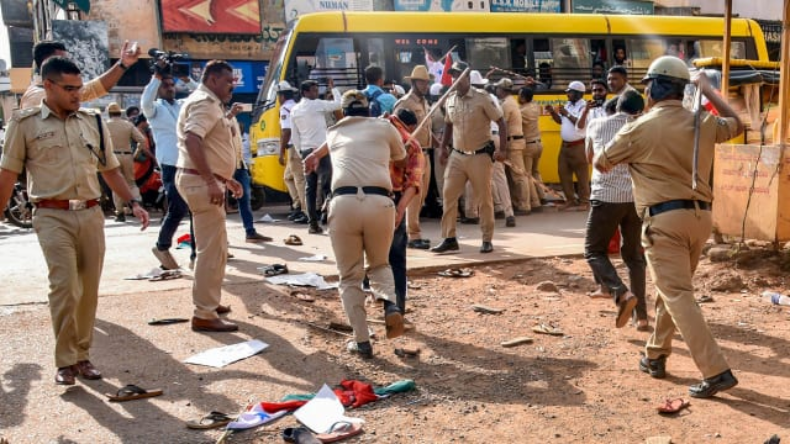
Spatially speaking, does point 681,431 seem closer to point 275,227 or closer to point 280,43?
point 275,227

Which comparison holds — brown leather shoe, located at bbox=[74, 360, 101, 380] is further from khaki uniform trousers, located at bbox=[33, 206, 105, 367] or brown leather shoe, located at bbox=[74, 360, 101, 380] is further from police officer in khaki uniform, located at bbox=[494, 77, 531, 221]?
police officer in khaki uniform, located at bbox=[494, 77, 531, 221]

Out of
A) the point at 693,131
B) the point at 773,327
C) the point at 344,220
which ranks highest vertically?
the point at 693,131

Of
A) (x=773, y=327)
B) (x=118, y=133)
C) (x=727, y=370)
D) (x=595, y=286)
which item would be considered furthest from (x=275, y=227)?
(x=727, y=370)

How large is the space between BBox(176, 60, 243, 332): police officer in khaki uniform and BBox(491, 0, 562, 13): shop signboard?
59.1 feet

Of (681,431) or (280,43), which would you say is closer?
(681,431)

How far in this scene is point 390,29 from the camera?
11953mm

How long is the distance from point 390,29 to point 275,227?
12.4ft

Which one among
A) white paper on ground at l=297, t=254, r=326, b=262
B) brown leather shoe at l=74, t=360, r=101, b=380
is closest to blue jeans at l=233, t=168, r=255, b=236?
white paper on ground at l=297, t=254, r=326, b=262

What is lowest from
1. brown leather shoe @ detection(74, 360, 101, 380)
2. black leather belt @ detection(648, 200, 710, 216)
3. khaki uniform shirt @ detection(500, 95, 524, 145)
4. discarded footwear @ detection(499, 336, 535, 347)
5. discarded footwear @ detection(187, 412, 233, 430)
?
discarded footwear @ detection(499, 336, 535, 347)

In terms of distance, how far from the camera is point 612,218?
17.4 ft

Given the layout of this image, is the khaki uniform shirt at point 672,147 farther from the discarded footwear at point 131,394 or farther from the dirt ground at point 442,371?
the discarded footwear at point 131,394

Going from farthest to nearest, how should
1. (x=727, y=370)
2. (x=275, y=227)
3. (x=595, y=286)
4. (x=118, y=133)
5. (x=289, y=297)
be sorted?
(x=118, y=133), (x=275, y=227), (x=595, y=286), (x=289, y=297), (x=727, y=370)

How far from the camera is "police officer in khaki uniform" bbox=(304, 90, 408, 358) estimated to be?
4719 millimetres

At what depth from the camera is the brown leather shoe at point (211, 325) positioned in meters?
5.34
